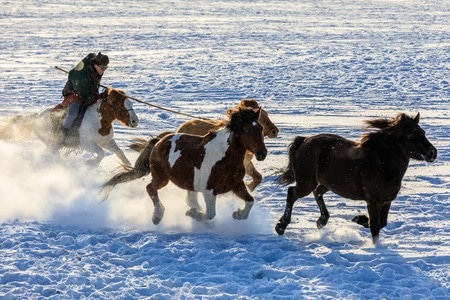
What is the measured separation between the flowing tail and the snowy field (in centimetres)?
17

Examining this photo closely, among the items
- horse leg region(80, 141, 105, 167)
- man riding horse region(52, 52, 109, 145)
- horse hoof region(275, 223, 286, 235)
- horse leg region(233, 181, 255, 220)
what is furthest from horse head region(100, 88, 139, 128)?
horse hoof region(275, 223, 286, 235)

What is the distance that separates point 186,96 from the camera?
16.9 metres

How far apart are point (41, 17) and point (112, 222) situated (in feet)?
99.1

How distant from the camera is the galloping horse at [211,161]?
24.9 ft

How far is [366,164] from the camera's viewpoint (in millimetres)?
7422

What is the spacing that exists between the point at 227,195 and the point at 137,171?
998 mm

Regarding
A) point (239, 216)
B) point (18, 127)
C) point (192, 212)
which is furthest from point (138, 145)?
point (18, 127)

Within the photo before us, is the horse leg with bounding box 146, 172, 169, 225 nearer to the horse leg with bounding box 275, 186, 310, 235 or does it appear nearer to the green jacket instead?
the horse leg with bounding box 275, 186, 310, 235

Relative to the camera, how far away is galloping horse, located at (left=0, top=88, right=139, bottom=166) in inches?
411

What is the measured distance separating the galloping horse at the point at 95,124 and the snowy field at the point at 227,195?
283mm

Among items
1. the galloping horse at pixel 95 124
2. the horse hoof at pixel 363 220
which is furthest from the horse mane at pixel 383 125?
the galloping horse at pixel 95 124

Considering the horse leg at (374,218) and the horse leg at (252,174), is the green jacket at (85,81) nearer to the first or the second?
the horse leg at (252,174)

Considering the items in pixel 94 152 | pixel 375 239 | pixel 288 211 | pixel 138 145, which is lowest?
pixel 94 152

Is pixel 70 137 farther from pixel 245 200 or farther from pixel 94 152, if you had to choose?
pixel 245 200
